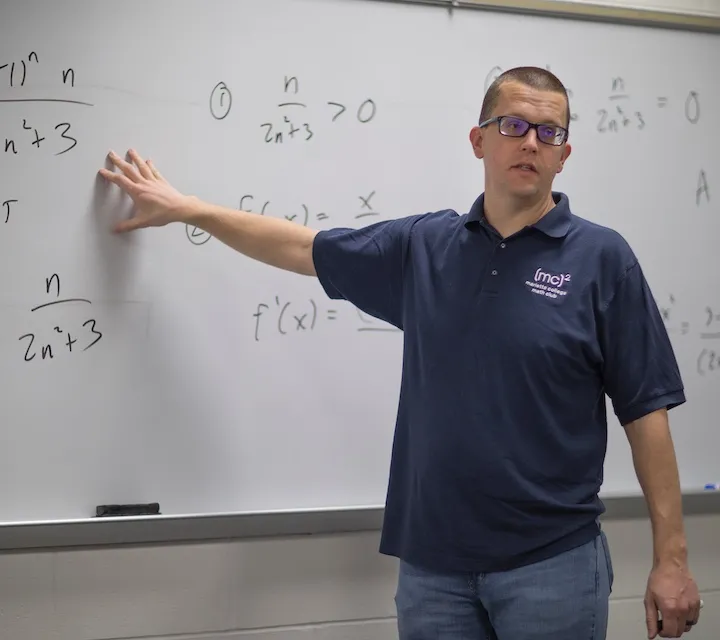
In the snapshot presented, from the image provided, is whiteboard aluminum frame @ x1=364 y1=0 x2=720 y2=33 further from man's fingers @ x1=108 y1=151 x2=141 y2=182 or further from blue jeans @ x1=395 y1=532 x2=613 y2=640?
blue jeans @ x1=395 y1=532 x2=613 y2=640

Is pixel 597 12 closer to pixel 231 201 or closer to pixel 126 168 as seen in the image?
pixel 231 201

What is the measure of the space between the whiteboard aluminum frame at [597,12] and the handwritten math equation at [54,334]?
0.86m

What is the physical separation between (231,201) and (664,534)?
937mm

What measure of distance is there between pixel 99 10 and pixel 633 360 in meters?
1.10

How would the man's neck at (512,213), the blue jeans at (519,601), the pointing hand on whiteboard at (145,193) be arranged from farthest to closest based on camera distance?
the pointing hand on whiteboard at (145,193), the man's neck at (512,213), the blue jeans at (519,601)

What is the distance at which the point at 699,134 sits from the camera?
1771 millimetres

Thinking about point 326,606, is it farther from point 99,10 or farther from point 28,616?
point 99,10

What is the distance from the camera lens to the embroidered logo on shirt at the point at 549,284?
123 cm

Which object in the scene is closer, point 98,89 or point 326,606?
point 98,89

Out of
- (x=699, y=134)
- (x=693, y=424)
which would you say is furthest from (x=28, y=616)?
(x=699, y=134)

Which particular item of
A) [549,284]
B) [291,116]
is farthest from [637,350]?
[291,116]

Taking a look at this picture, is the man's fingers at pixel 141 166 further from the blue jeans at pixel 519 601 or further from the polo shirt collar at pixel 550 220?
the blue jeans at pixel 519 601

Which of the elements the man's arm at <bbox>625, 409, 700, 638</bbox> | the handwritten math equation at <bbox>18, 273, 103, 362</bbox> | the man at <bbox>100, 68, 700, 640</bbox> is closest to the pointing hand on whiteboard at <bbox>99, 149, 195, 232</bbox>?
the handwritten math equation at <bbox>18, 273, 103, 362</bbox>

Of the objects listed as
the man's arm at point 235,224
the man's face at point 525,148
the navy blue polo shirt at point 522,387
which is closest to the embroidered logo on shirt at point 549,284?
the navy blue polo shirt at point 522,387
